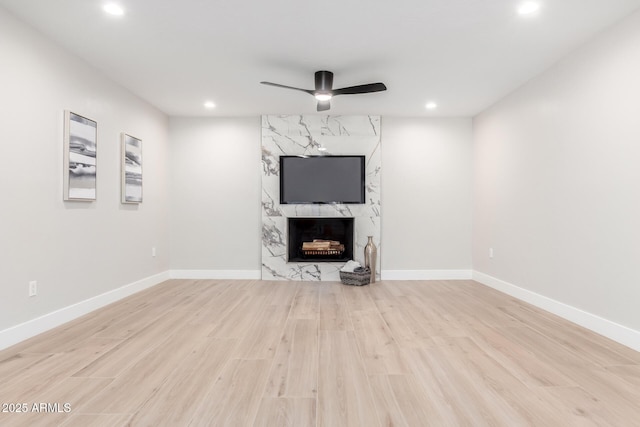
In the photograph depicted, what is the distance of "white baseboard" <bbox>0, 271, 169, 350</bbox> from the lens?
255cm

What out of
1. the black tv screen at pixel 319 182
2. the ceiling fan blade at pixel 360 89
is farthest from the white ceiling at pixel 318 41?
the black tv screen at pixel 319 182

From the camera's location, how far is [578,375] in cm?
207

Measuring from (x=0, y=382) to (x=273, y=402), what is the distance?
5.18 feet

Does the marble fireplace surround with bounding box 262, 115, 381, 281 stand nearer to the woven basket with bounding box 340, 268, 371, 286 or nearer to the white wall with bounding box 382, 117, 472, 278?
the white wall with bounding box 382, 117, 472, 278

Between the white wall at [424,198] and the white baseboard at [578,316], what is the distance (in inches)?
38.4

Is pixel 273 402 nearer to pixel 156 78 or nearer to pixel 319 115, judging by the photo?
pixel 156 78

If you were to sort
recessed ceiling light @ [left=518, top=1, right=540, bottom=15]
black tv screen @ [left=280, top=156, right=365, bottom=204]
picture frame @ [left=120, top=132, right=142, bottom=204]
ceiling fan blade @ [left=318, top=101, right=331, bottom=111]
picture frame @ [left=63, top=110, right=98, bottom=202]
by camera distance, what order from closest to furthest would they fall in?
recessed ceiling light @ [left=518, top=1, right=540, bottom=15], picture frame @ [left=63, top=110, right=98, bottom=202], ceiling fan blade @ [left=318, top=101, right=331, bottom=111], picture frame @ [left=120, top=132, right=142, bottom=204], black tv screen @ [left=280, top=156, right=365, bottom=204]

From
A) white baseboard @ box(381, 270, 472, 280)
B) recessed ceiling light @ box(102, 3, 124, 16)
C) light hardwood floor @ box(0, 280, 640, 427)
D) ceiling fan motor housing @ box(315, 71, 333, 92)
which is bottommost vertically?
light hardwood floor @ box(0, 280, 640, 427)

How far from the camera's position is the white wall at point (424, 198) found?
17.4 ft

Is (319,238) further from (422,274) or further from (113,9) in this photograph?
(113,9)

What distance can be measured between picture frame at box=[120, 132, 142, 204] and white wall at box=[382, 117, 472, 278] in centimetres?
339

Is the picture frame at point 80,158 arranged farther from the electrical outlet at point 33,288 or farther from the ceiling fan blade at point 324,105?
the ceiling fan blade at point 324,105

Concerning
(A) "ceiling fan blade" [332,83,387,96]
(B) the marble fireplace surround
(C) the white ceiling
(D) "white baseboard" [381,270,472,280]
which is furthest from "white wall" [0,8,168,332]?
(D) "white baseboard" [381,270,472,280]

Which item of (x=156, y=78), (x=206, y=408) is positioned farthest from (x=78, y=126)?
(x=206, y=408)
